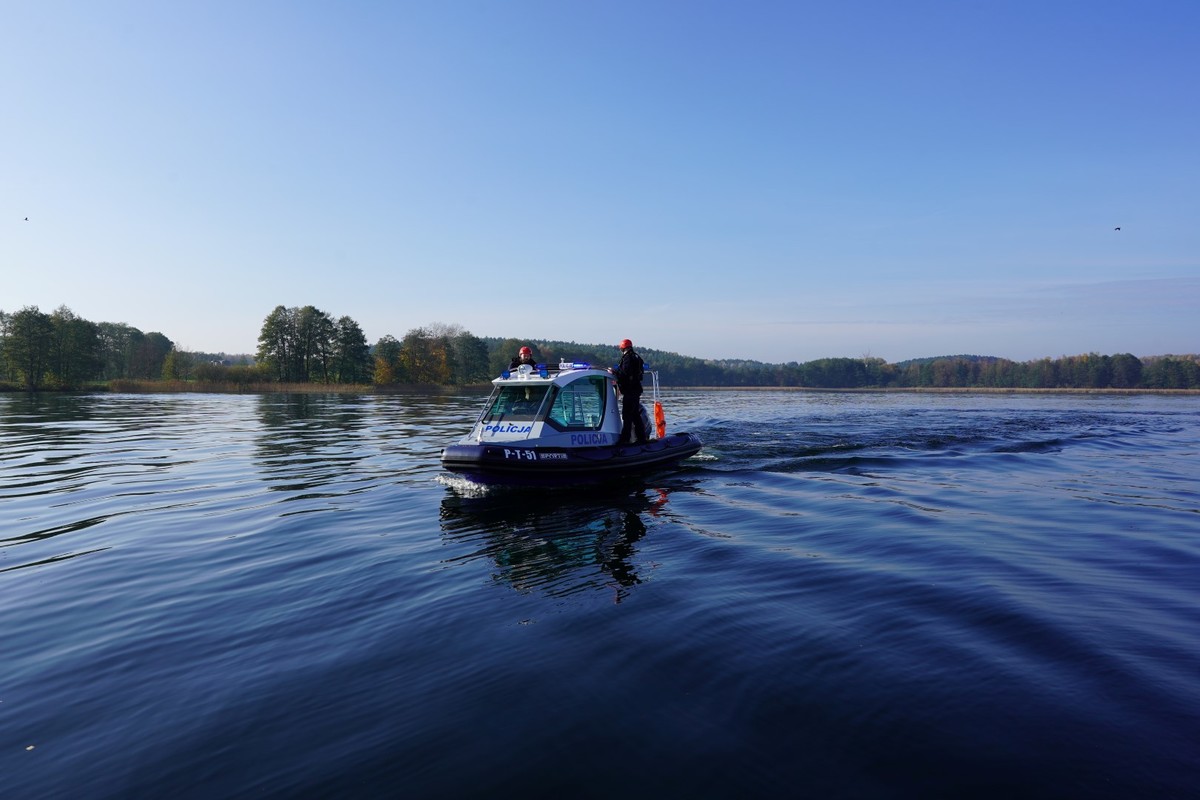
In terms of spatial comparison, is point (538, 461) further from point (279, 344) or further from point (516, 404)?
point (279, 344)

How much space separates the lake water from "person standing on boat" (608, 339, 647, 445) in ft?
12.3

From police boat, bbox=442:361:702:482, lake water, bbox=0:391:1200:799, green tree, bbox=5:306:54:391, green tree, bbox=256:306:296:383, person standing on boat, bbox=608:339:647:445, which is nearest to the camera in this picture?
lake water, bbox=0:391:1200:799

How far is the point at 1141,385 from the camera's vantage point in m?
130

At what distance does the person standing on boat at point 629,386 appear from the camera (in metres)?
17.4

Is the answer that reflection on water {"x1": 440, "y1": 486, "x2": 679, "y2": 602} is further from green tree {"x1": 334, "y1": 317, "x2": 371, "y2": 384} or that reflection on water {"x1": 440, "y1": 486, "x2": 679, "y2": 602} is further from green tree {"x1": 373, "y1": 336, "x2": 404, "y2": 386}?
green tree {"x1": 334, "y1": 317, "x2": 371, "y2": 384}

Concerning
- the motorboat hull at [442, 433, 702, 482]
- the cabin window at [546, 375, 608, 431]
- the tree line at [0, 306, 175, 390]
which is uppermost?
the tree line at [0, 306, 175, 390]

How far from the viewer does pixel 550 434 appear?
15.1m

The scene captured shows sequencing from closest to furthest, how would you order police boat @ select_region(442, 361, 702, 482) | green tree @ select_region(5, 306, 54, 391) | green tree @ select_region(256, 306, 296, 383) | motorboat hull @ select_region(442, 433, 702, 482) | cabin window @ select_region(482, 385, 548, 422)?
motorboat hull @ select_region(442, 433, 702, 482), police boat @ select_region(442, 361, 702, 482), cabin window @ select_region(482, 385, 548, 422), green tree @ select_region(5, 306, 54, 391), green tree @ select_region(256, 306, 296, 383)

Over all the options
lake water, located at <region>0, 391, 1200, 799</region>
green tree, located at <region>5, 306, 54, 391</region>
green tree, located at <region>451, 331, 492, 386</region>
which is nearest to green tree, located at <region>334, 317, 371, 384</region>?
green tree, located at <region>451, 331, 492, 386</region>

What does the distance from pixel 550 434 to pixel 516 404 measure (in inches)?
50.5

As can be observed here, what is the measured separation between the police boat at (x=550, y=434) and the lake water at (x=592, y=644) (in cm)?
84

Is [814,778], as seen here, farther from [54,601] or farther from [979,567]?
[54,601]

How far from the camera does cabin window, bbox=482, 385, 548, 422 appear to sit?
15391 millimetres

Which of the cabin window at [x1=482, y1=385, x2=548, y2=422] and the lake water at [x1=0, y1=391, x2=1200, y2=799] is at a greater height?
the cabin window at [x1=482, y1=385, x2=548, y2=422]
